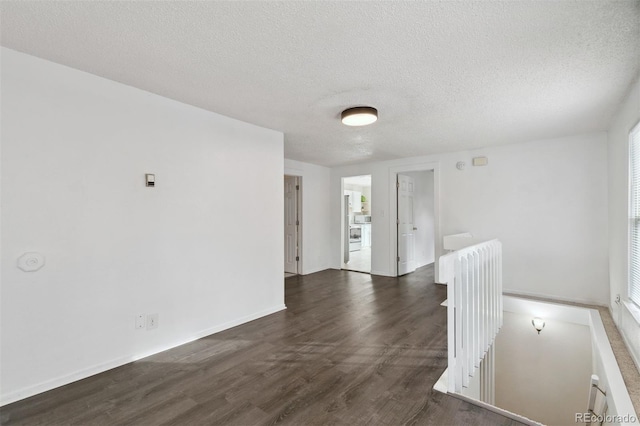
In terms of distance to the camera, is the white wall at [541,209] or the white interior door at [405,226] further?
the white interior door at [405,226]

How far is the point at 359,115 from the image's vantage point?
279cm

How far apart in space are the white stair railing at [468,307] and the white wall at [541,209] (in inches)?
62.7

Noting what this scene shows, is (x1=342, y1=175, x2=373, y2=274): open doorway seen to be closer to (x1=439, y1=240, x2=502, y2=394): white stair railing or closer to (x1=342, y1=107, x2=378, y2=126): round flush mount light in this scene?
(x1=439, y1=240, x2=502, y2=394): white stair railing

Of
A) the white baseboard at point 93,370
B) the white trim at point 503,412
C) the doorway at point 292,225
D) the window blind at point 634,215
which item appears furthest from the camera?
the doorway at point 292,225

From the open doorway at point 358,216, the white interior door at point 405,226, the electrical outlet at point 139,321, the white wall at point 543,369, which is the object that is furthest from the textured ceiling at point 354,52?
the open doorway at point 358,216

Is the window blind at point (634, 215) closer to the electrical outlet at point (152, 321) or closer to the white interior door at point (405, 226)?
the white interior door at point (405, 226)

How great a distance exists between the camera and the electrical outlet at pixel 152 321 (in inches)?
101

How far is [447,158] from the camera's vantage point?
16.5 feet

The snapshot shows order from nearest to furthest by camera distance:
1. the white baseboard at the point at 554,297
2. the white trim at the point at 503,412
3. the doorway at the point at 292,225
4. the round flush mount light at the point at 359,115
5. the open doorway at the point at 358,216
Answer: the white trim at the point at 503,412, the round flush mount light at the point at 359,115, the white baseboard at the point at 554,297, the doorway at the point at 292,225, the open doorway at the point at 358,216

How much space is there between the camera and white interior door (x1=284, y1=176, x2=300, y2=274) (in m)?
6.00

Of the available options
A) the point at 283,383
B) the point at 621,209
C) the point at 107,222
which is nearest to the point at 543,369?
the point at 621,209

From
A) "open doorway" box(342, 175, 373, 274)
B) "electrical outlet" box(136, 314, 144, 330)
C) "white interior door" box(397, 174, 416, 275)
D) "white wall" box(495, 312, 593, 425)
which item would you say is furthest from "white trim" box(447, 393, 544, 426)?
"open doorway" box(342, 175, 373, 274)

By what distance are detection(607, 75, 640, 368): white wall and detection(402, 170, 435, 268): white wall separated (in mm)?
3496

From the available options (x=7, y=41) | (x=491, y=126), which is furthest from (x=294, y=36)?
(x=491, y=126)
